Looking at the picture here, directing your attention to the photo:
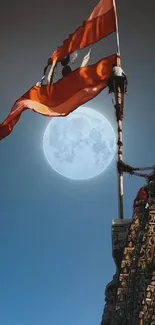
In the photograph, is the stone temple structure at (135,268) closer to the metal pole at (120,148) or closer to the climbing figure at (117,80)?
the metal pole at (120,148)

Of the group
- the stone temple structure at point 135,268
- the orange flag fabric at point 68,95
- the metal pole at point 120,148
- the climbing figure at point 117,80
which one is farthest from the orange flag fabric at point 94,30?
the stone temple structure at point 135,268

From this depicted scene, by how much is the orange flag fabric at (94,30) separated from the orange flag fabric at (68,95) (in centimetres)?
129

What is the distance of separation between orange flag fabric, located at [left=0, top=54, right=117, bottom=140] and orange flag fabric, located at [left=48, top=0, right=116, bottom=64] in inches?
50.9

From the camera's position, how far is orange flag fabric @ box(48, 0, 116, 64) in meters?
30.3

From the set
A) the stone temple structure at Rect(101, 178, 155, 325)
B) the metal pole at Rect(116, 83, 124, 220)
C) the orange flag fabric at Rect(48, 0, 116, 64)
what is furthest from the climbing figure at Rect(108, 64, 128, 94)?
the stone temple structure at Rect(101, 178, 155, 325)

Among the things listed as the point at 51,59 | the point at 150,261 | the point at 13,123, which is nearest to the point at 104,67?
the point at 51,59

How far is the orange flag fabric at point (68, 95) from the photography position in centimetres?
2934

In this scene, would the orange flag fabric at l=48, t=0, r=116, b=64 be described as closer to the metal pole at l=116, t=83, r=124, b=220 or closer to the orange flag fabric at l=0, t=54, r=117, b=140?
the orange flag fabric at l=0, t=54, r=117, b=140

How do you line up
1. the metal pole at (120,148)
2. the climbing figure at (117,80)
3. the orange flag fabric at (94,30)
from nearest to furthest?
the metal pole at (120,148) → the climbing figure at (117,80) → the orange flag fabric at (94,30)

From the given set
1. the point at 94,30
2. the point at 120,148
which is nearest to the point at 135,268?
the point at 120,148

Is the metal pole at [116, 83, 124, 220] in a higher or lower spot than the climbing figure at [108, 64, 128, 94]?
lower

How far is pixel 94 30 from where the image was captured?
1196 inches

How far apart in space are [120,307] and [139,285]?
1164mm

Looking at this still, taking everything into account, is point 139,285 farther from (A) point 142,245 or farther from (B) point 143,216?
(B) point 143,216
